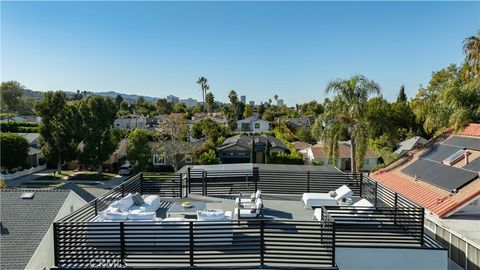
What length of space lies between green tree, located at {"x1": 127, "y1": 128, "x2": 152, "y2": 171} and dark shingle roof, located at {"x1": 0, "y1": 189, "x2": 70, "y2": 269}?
2165 centimetres

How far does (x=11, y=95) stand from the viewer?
106m

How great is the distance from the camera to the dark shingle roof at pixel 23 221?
11406 mm

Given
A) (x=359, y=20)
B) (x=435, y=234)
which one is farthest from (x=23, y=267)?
(x=359, y=20)

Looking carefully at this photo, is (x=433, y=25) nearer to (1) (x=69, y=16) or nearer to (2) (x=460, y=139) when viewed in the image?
(2) (x=460, y=139)

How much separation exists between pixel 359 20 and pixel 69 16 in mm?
16302

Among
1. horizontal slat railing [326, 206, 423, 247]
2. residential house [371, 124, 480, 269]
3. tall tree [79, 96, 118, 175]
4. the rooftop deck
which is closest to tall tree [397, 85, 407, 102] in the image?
tall tree [79, 96, 118, 175]

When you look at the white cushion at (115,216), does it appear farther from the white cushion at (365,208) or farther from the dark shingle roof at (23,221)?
the white cushion at (365,208)

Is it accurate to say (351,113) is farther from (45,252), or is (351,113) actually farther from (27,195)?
(27,195)

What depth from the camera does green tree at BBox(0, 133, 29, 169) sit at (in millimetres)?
37031

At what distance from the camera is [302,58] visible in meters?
31.6

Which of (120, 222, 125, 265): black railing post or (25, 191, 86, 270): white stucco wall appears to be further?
(25, 191, 86, 270): white stucco wall

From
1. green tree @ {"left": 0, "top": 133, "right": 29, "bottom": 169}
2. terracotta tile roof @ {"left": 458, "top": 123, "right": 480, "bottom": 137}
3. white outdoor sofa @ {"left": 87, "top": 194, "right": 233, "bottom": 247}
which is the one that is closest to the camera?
white outdoor sofa @ {"left": 87, "top": 194, "right": 233, "bottom": 247}

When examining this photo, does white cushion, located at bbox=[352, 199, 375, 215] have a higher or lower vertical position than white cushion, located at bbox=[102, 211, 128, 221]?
higher

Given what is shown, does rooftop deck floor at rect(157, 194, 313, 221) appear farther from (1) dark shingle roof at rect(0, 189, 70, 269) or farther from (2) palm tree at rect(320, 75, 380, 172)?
(2) palm tree at rect(320, 75, 380, 172)
